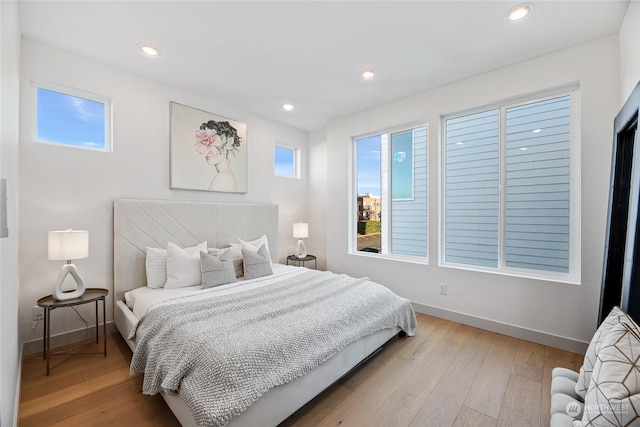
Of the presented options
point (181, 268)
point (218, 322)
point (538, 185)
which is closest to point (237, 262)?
point (181, 268)

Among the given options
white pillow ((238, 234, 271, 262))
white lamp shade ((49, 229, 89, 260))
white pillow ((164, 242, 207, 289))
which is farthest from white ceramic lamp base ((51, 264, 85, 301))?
white pillow ((238, 234, 271, 262))

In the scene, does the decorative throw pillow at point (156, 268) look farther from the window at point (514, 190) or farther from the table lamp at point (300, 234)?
the window at point (514, 190)

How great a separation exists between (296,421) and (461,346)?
1775 millimetres

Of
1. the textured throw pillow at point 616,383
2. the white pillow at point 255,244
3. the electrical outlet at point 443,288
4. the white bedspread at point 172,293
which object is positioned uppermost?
the white pillow at point 255,244

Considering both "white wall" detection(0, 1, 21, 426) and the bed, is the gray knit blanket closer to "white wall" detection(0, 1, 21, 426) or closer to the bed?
the bed

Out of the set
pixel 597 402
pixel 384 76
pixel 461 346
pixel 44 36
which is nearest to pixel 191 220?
pixel 44 36

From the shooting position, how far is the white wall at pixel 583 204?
7.61 ft

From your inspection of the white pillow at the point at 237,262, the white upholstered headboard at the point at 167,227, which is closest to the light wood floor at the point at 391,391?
the white upholstered headboard at the point at 167,227

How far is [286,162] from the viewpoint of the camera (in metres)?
4.78

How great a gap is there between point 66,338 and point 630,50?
531 centimetres

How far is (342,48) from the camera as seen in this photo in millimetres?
2465

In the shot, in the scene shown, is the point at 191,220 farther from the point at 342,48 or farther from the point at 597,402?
the point at 597,402

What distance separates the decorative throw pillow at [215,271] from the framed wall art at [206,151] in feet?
3.58

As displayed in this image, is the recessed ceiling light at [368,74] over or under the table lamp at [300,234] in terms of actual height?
over
